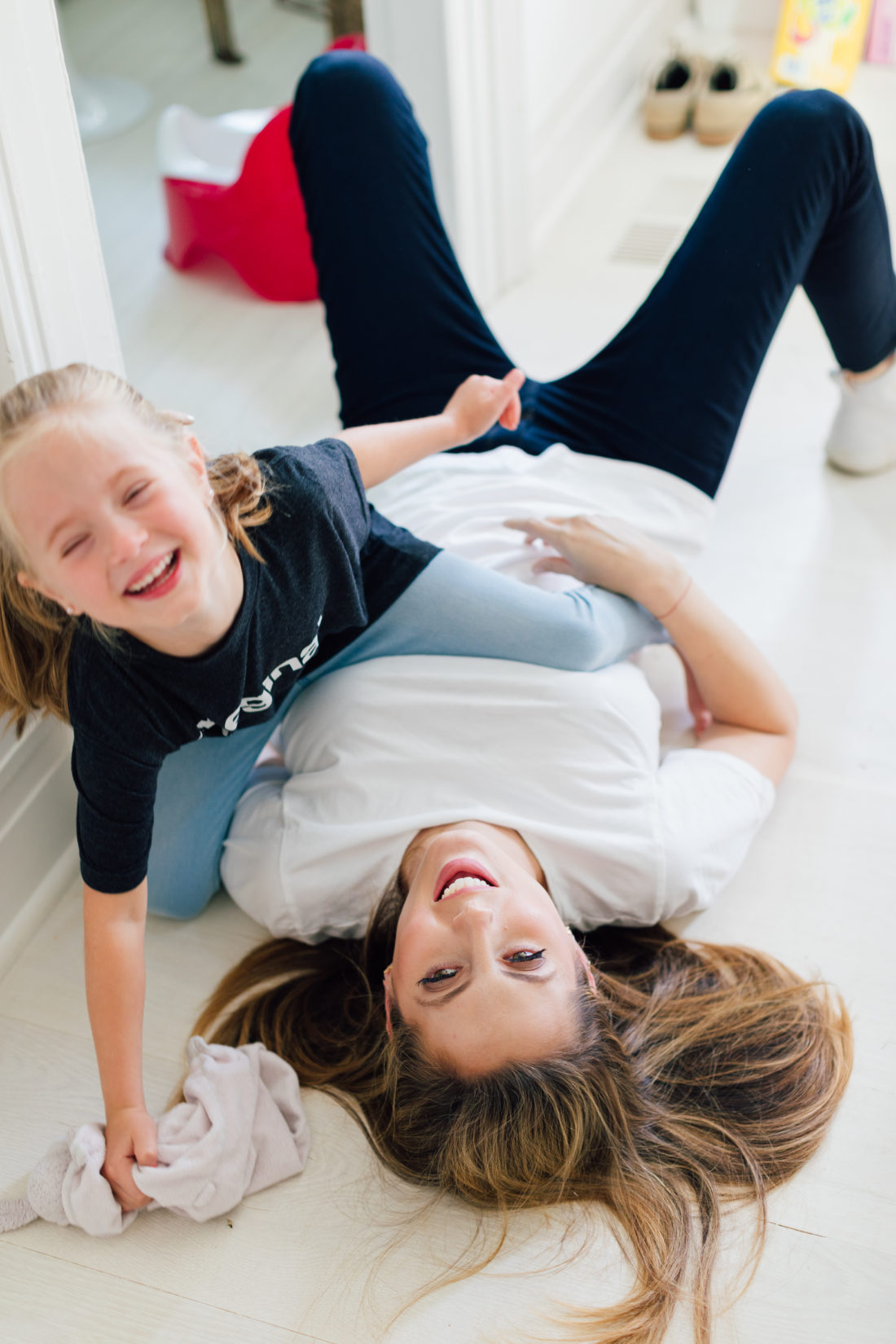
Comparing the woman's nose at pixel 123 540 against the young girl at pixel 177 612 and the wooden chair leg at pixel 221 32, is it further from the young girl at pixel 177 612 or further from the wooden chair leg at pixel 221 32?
the wooden chair leg at pixel 221 32

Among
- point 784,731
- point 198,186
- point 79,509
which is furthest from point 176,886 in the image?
point 198,186

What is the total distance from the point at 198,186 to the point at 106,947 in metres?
1.46

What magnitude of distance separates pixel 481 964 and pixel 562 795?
24 centimetres

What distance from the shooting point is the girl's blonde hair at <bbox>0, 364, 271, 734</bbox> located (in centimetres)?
85

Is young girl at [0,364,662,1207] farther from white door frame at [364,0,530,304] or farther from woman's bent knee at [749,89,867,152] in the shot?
white door frame at [364,0,530,304]

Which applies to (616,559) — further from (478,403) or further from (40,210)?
(40,210)

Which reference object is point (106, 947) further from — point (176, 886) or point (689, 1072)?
point (689, 1072)

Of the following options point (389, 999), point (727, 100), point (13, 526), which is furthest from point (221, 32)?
point (389, 999)

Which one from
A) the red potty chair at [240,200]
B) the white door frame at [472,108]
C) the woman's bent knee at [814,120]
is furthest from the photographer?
the red potty chair at [240,200]

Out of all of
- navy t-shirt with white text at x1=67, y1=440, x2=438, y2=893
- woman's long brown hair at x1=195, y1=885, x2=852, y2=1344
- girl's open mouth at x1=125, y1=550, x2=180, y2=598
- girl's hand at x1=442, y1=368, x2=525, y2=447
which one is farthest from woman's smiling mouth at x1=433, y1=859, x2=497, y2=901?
girl's hand at x1=442, y1=368, x2=525, y2=447

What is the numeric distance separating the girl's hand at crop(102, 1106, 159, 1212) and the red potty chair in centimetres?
139

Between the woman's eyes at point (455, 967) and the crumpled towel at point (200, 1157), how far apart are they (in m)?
0.20

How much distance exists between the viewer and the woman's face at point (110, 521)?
83cm

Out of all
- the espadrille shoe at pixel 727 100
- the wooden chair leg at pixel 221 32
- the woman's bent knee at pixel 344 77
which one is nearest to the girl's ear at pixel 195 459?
the woman's bent knee at pixel 344 77
